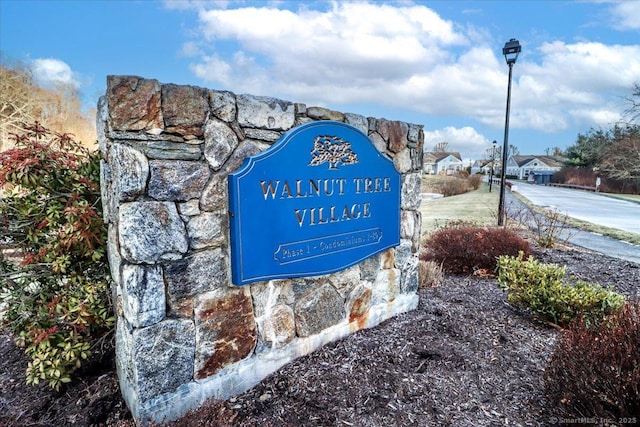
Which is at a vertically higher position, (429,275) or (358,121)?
(358,121)

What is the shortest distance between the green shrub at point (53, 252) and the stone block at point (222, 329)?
1.99ft

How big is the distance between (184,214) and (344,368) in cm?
Answer: 140

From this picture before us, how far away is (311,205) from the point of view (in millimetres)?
2396

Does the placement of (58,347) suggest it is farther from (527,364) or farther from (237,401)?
(527,364)

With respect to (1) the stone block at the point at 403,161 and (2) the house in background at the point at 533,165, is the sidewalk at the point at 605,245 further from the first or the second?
(2) the house in background at the point at 533,165

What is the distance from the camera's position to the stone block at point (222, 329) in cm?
201

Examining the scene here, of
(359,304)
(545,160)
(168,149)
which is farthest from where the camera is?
(545,160)

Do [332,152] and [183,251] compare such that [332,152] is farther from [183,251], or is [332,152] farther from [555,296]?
[555,296]

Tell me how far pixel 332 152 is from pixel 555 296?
89.0 inches

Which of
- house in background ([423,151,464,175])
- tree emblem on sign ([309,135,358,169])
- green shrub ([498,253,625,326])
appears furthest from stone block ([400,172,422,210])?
house in background ([423,151,464,175])

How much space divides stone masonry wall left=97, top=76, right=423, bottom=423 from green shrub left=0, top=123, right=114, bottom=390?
0.20 meters

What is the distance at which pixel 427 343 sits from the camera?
2.73 metres

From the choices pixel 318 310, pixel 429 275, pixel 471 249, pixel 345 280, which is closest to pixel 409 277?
pixel 345 280

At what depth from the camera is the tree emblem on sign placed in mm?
2395
